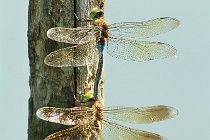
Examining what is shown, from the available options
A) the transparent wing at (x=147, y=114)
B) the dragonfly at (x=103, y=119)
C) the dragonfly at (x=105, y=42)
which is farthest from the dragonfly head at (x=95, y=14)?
the transparent wing at (x=147, y=114)

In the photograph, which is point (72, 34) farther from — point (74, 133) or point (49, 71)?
point (74, 133)

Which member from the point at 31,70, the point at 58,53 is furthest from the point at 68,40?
the point at 31,70

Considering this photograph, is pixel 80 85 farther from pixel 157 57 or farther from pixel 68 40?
pixel 157 57

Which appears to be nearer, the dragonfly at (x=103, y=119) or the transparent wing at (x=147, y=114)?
the dragonfly at (x=103, y=119)

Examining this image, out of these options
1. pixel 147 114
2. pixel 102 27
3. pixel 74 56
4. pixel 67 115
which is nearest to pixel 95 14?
pixel 102 27

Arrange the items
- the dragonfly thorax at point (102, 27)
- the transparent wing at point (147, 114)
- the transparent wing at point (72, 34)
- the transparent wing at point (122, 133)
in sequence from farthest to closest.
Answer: the transparent wing at point (147, 114), the transparent wing at point (122, 133), the dragonfly thorax at point (102, 27), the transparent wing at point (72, 34)

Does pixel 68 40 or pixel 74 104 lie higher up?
pixel 68 40

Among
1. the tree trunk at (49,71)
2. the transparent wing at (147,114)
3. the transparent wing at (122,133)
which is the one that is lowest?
the transparent wing at (122,133)

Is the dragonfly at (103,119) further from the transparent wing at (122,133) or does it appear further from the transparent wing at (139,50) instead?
the transparent wing at (139,50)

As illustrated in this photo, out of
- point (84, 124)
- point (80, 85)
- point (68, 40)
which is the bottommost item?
point (84, 124)
